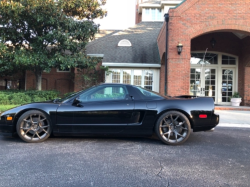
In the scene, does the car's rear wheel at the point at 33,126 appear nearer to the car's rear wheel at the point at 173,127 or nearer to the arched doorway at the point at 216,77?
the car's rear wheel at the point at 173,127

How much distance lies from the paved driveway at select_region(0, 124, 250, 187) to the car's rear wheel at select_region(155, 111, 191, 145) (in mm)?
191

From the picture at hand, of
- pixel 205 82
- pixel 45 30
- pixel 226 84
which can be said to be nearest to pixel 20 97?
pixel 45 30

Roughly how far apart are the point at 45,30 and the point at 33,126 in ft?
28.0

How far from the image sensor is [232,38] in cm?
1324

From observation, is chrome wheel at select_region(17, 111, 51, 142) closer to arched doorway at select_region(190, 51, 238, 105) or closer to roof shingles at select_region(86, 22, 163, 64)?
roof shingles at select_region(86, 22, 163, 64)

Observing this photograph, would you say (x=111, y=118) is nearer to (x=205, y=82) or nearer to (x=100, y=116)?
(x=100, y=116)

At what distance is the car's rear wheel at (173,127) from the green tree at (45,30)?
7.63 m

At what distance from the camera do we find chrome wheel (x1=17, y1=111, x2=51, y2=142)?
14.5 ft

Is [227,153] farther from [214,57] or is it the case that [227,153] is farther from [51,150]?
[214,57]

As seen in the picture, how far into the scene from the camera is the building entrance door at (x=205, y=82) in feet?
44.7

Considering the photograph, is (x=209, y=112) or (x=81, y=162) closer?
(x=81, y=162)

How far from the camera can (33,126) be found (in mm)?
4457

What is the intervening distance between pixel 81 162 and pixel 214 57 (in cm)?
1261

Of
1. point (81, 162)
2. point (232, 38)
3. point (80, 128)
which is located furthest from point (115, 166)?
point (232, 38)
